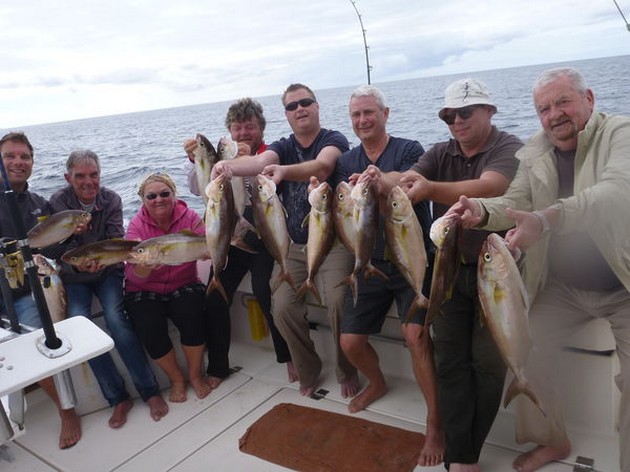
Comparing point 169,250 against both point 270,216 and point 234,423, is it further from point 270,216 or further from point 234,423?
point 234,423

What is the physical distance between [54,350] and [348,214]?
144 cm

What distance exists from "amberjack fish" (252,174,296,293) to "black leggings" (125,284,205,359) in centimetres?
105

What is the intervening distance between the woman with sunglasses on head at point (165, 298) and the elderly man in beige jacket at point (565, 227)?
7.18 feet

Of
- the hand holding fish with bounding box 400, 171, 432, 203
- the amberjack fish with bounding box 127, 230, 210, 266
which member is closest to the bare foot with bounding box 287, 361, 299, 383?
the amberjack fish with bounding box 127, 230, 210, 266

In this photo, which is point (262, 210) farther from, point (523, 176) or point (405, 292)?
point (523, 176)

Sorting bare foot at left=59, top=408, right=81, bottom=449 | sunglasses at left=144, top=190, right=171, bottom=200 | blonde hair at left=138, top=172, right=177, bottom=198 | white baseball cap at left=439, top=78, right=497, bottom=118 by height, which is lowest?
bare foot at left=59, top=408, right=81, bottom=449

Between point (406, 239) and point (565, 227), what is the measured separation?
0.68m

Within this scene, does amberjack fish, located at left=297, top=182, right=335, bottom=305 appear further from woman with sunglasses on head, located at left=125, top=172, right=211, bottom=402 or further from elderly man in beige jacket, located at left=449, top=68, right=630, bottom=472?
woman with sunglasses on head, located at left=125, top=172, right=211, bottom=402

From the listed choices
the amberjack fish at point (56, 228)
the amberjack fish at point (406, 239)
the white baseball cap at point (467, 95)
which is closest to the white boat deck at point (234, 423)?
the amberjack fish at point (56, 228)

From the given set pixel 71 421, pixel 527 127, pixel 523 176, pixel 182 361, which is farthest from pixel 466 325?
pixel 527 127

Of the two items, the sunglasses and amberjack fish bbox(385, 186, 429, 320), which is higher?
the sunglasses

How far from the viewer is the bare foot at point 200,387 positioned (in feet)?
12.3

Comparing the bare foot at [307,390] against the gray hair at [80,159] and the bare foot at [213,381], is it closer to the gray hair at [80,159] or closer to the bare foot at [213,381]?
the bare foot at [213,381]

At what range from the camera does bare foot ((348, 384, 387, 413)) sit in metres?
3.34
